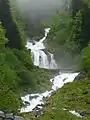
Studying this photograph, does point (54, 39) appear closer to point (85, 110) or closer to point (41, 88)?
point (41, 88)

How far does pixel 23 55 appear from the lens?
78.0m

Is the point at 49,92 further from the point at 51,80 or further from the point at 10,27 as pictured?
the point at 10,27

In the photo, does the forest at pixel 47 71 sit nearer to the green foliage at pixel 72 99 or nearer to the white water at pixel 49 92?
the green foliage at pixel 72 99

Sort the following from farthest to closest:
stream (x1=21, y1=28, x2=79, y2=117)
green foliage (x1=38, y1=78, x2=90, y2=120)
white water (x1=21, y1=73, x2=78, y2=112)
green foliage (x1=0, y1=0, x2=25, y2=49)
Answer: green foliage (x1=0, y1=0, x2=25, y2=49), stream (x1=21, y1=28, x2=79, y2=117), white water (x1=21, y1=73, x2=78, y2=112), green foliage (x1=38, y1=78, x2=90, y2=120)

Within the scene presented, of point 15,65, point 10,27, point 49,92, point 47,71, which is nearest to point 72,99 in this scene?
point 49,92

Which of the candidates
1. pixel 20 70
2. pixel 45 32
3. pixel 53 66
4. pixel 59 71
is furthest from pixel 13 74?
pixel 45 32

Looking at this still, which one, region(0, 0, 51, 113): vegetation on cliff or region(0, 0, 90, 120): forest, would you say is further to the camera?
region(0, 0, 51, 113): vegetation on cliff

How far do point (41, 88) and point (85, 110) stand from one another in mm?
18439

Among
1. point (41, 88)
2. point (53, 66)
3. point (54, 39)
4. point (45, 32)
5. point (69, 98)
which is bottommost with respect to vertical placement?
point (69, 98)

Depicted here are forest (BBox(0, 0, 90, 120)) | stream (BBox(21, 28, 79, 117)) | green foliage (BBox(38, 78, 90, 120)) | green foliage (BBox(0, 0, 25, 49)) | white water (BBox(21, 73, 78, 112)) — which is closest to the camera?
forest (BBox(0, 0, 90, 120))

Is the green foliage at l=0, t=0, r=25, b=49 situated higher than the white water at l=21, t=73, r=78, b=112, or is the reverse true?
the green foliage at l=0, t=0, r=25, b=49

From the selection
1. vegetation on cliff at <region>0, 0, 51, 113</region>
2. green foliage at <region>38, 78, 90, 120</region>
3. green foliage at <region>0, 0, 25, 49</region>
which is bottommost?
green foliage at <region>38, 78, 90, 120</region>

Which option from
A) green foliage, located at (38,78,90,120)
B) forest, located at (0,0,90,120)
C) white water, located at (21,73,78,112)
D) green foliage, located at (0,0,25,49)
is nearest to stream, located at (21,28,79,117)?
white water, located at (21,73,78,112)

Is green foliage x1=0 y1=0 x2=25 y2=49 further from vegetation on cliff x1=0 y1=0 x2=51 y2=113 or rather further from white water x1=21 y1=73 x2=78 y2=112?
white water x1=21 y1=73 x2=78 y2=112
